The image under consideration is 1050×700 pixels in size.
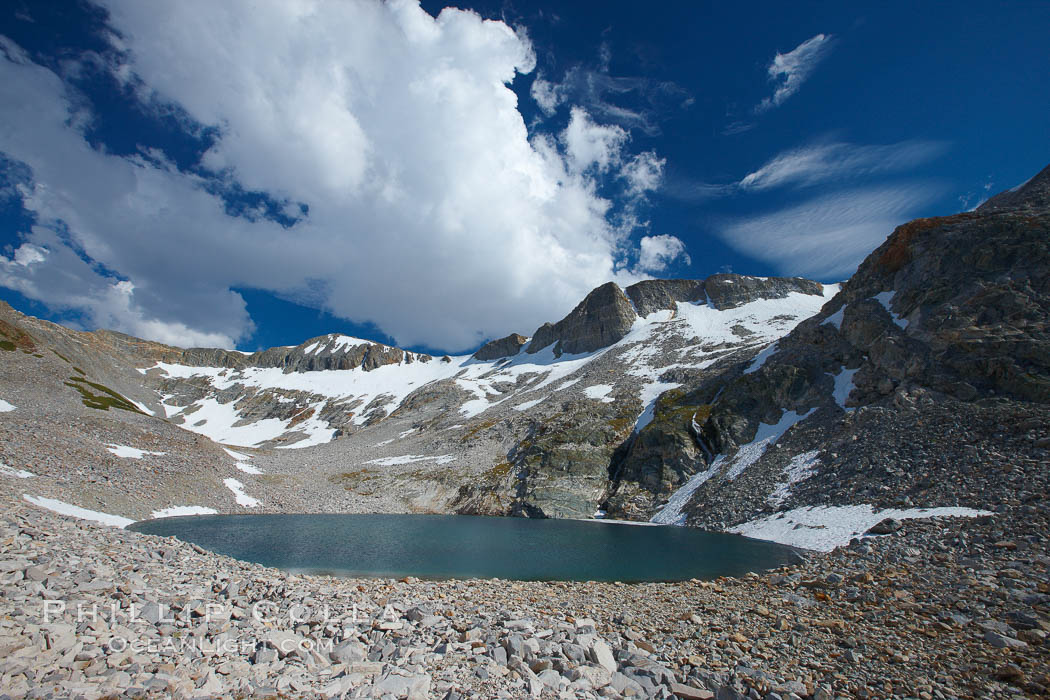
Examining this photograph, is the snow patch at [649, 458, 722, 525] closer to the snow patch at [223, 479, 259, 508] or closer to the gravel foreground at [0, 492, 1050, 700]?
the gravel foreground at [0, 492, 1050, 700]

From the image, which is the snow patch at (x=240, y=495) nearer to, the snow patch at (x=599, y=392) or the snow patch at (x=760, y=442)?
the snow patch at (x=760, y=442)

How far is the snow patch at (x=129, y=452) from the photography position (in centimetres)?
4844

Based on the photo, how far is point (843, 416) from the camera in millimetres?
49312

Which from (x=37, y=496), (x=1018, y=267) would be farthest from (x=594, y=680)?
(x=1018, y=267)

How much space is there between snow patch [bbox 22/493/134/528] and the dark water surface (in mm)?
1610

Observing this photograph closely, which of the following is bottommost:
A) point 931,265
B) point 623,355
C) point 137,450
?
point 137,450

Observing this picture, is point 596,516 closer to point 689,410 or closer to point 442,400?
point 689,410

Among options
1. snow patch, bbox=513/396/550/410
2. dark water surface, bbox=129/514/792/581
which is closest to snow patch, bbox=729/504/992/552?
dark water surface, bbox=129/514/792/581

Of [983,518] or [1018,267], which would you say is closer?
[983,518]

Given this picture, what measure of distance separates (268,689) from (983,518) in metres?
34.6

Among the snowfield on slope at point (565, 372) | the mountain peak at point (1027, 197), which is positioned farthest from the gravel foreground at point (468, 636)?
the mountain peak at point (1027, 197)

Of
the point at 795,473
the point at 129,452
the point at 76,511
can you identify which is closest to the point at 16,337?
the point at 129,452

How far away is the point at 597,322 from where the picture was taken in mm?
154125

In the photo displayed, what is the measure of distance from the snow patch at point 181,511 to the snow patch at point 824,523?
54.0 metres
